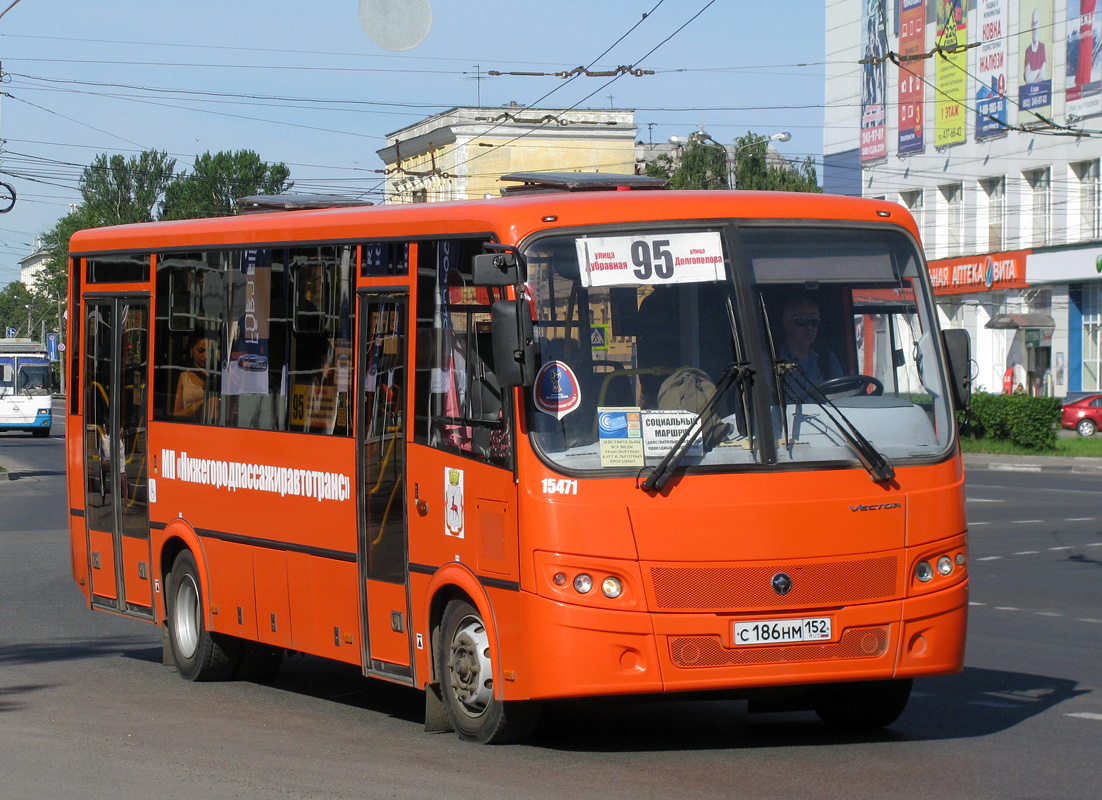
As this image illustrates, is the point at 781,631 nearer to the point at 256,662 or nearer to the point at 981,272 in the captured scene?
the point at 256,662

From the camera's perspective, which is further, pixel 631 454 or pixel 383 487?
pixel 383 487

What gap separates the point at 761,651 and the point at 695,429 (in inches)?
39.9

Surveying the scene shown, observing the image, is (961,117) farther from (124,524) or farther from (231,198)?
(231,198)

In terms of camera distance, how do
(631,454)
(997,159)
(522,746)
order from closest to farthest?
(631,454) → (522,746) → (997,159)

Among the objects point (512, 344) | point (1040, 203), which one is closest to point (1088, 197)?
point (1040, 203)

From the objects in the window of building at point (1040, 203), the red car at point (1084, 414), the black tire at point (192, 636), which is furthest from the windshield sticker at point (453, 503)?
the window of building at point (1040, 203)

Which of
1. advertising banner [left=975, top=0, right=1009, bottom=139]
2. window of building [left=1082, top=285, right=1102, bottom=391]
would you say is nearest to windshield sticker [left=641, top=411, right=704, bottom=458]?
window of building [left=1082, top=285, right=1102, bottom=391]

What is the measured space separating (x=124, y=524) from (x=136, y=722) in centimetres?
320

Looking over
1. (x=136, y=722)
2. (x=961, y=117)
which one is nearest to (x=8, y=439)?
(x=961, y=117)

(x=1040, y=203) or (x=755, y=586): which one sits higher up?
(x=1040, y=203)

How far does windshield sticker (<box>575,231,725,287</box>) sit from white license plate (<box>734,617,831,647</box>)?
5.22ft

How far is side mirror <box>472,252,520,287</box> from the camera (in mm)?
7336

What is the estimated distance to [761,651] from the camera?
281 inches

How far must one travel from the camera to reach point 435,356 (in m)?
8.16
